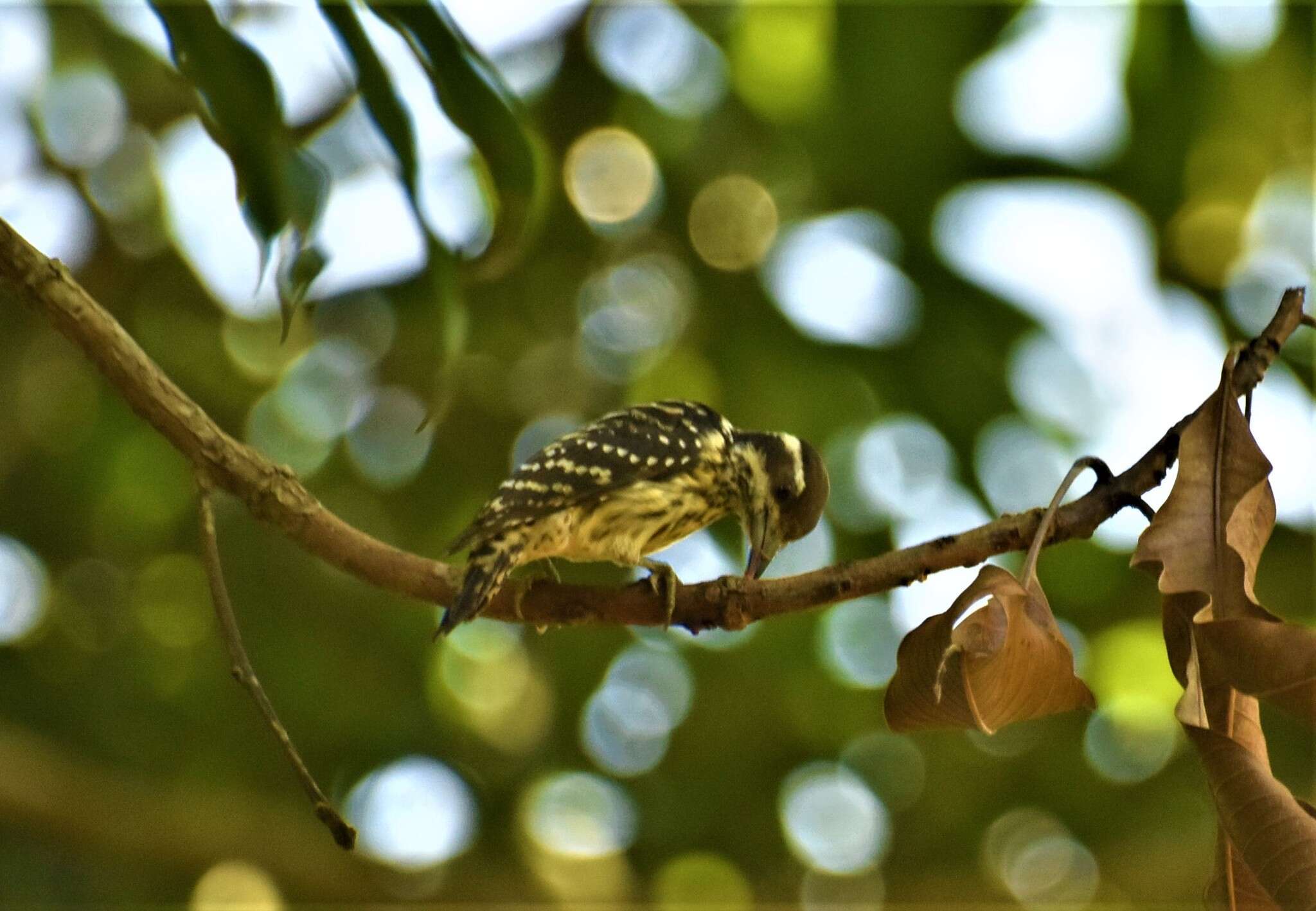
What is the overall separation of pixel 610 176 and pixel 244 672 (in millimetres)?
4808

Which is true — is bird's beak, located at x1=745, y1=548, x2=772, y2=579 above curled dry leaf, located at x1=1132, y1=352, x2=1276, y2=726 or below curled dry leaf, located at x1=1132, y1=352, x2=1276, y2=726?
above

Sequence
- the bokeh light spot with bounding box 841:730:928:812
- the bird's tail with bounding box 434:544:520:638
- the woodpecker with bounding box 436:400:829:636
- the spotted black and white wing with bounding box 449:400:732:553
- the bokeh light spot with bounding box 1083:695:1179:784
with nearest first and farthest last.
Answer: the bird's tail with bounding box 434:544:520:638, the woodpecker with bounding box 436:400:829:636, the spotted black and white wing with bounding box 449:400:732:553, the bokeh light spot with bounding box 1083:695:1179:784, the bokeh light spot with bounding box 841:730:928:812

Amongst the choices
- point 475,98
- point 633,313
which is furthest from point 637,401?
point 475,98

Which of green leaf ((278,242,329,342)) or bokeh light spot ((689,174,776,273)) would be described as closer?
green leaf ((278,242,329,342))

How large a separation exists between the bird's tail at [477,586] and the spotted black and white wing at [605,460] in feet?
0.63

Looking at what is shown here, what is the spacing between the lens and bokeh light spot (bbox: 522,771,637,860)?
22.9 ft

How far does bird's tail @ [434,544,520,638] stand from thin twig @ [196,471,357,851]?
1.39 feet

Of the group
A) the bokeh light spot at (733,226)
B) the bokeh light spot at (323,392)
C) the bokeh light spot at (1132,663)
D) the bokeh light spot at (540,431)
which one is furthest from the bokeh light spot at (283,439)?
the bokeh light spot at (1132,663)

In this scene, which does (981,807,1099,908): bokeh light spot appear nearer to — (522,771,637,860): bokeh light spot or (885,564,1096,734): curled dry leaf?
(522,771,637,860): bokeh light spot

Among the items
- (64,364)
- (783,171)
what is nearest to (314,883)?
(64,364)

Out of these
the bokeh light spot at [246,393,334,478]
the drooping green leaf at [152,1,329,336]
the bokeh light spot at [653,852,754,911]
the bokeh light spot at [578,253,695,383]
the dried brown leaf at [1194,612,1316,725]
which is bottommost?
the dried brown leaf at [1194,612,1316,725]

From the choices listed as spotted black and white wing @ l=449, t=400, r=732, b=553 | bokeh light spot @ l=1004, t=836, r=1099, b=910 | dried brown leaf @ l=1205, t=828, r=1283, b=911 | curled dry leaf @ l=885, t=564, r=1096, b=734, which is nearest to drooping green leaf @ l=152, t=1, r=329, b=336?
spotted black and white wing @ l=449, t=400, r=732, b=553

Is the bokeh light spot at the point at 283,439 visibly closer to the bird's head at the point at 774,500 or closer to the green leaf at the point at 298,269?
the bird's head at the point at 774,500

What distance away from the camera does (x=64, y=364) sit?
6.66 metres
